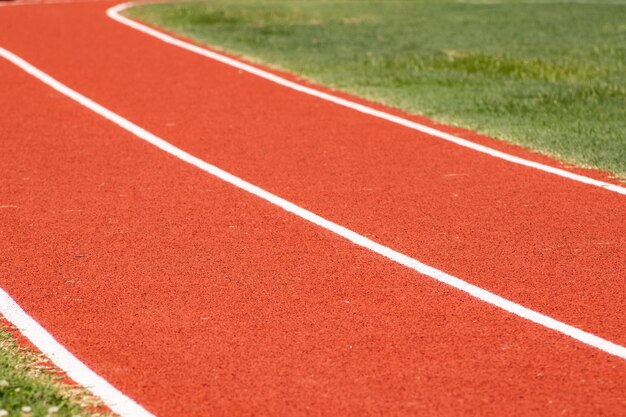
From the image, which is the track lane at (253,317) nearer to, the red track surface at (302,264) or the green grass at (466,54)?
the red track surface at (302,264)

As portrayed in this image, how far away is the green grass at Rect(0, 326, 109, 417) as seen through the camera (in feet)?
17.0

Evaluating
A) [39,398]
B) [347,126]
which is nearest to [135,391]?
[39,398]

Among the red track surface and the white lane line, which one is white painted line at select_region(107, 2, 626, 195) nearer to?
the red track surface

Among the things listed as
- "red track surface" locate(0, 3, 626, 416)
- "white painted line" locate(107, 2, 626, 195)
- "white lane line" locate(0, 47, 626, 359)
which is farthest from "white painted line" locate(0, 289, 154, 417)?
"white painted line" locate(107, 2, 626, 195)

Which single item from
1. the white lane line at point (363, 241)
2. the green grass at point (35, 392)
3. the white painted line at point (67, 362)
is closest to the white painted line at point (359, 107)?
the white lane line at point (363, 241)

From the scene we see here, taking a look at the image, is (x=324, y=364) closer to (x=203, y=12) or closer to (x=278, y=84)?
(x=278, y=84)

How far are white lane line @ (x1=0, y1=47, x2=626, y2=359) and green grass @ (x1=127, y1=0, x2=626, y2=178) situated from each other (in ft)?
8.67

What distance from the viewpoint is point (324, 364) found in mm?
5828

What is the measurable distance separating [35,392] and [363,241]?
304cm

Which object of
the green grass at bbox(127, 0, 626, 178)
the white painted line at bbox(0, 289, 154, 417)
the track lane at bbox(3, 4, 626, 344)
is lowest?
the green grass at bbox(127, 0, 626, 178)

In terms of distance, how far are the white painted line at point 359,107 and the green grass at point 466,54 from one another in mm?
336

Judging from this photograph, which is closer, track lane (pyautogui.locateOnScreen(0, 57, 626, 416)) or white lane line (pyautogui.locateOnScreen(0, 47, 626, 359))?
track lane (pyautogui.locateOnScreen(0, 57, 626, 416))

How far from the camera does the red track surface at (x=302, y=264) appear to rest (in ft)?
18.4

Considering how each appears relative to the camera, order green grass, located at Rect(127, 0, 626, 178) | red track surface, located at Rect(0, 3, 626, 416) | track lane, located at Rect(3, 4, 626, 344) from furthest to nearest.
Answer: green grass, located at Rect(127, 0, 626, 178), track lane, located at Rect(3, 4, 626, 344), red track surface, located at Rect(0, 3, 626, 416)
